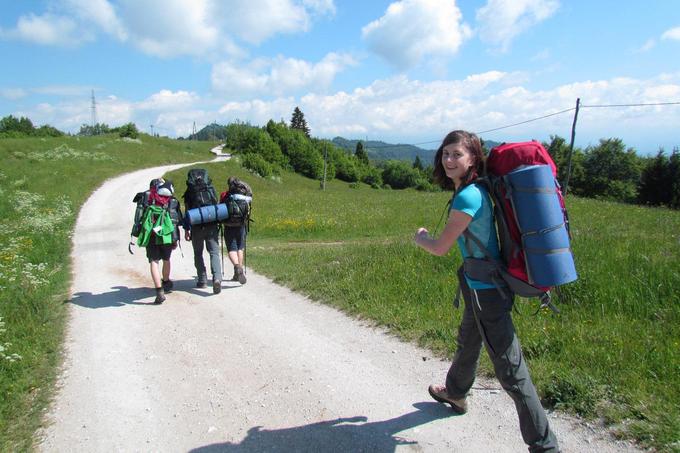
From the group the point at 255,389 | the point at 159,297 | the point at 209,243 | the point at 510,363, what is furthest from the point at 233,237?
the point at 510,363

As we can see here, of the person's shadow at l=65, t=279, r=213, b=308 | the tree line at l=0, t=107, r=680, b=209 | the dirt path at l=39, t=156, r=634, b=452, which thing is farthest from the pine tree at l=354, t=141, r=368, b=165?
the dirt path at l=39, t=156, r=634, b=452

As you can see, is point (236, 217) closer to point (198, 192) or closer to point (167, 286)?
point (198, 192)

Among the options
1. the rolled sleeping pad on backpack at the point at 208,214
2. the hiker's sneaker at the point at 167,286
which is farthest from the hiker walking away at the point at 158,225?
the hiker's sneaker at the point at 167,286

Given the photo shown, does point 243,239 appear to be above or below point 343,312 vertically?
above

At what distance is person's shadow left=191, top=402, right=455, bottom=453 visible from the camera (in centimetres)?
338

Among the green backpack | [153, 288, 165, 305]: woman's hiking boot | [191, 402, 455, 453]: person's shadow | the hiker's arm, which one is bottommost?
[191, 402, 455, 453]: person's shadow

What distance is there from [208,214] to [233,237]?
0.84 metres

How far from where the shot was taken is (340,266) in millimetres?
8688

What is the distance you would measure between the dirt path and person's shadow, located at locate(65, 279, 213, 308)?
110mm

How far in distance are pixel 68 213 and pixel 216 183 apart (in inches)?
725

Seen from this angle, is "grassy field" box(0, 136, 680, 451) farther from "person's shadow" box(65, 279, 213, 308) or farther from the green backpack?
the green backpack

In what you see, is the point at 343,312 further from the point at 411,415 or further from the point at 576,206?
the point at 576,206

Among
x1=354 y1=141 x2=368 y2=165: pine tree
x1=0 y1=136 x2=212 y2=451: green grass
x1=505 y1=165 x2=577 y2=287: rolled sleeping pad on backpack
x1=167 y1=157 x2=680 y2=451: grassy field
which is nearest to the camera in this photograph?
x1=505 y1=165 x2=577 y2=287: rolled sleeping pad on backpack

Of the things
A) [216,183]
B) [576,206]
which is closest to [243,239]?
[576,206]
